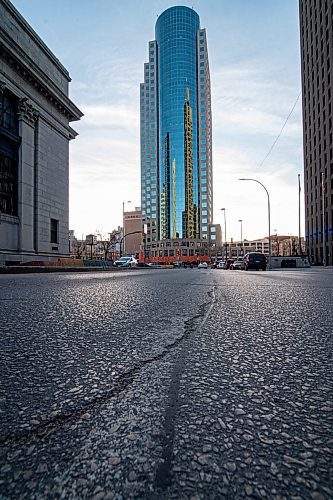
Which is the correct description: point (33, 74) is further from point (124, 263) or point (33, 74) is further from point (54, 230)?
point (124, 263)

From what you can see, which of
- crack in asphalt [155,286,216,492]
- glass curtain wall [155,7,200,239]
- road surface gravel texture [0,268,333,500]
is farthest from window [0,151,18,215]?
glass curtain wall [155,7,200,239]

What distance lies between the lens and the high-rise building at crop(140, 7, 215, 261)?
10200 cm

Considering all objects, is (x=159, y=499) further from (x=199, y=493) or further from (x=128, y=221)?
(x=128, y=221)

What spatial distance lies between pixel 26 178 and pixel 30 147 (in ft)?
8.08

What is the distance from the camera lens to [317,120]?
189 feet

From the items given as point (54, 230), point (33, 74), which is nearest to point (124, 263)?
point (54, 230)

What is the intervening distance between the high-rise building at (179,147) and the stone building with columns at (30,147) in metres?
74.1

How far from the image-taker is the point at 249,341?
1.59 m

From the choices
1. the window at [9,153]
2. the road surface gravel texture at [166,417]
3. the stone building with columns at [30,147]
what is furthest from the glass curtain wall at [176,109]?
the road surface gravel texture at [166,417]

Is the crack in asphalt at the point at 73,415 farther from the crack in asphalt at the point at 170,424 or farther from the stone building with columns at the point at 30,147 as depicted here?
the stone building with columns at the point at 30,147

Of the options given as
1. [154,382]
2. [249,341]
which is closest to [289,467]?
[154,382]

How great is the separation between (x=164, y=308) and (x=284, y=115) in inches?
1547

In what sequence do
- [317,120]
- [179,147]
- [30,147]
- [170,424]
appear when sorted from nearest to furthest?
[170,424] < [30,147] < [317,120] < [179,147]

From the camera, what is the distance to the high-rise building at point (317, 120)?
5159 cm
